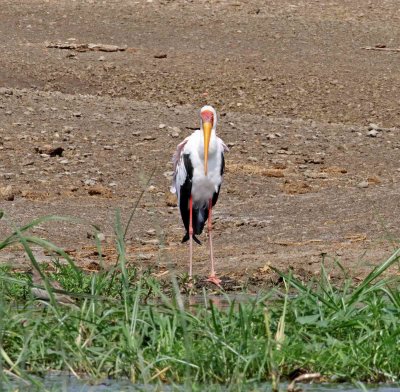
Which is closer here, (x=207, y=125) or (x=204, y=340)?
(x=204, y=340)

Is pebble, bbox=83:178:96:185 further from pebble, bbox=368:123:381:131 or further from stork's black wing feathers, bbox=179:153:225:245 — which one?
pebble, bbox=368:123:381:131

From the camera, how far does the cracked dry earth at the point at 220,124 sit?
11.7m

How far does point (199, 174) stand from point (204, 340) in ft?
18.3

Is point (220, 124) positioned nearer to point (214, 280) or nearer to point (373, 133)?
point (373, 133)

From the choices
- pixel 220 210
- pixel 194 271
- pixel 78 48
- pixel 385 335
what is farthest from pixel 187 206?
pixel 78 48

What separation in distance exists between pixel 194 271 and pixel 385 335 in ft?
14.7

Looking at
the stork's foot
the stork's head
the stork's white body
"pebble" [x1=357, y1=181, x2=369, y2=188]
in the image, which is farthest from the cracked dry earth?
the stork's head

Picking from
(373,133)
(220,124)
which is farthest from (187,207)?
(373,133)

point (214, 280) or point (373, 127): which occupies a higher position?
point (214, 280)

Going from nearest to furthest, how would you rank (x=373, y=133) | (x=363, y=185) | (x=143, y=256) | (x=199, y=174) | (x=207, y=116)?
(x=143, y=256) < (x=199, y=174) < (x=207, y=116) < (x=363, y=185) < (x=373, y=133)

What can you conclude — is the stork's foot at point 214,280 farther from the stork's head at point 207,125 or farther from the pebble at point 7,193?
the pebble at point 7,193

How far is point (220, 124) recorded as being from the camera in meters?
17.5

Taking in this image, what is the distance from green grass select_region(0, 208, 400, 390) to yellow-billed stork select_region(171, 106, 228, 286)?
194 inches

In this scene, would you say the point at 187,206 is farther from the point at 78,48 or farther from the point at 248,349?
the point at 78,48
